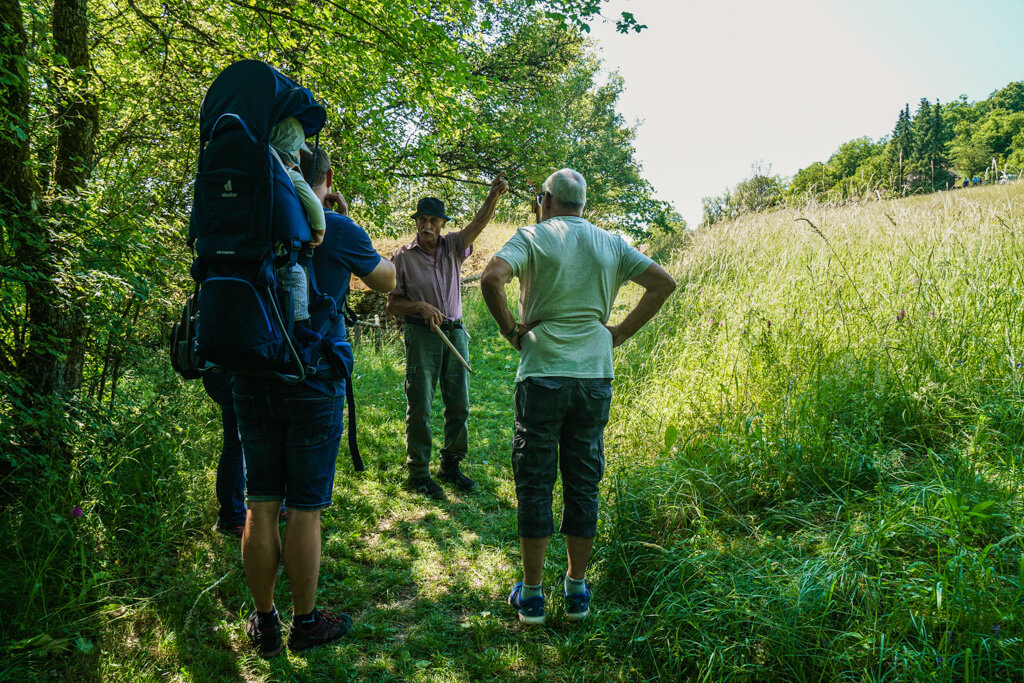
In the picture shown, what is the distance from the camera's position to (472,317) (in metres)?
12.5

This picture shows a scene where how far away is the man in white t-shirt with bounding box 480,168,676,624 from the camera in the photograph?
2787 millimetres

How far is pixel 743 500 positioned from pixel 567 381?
1286 mm

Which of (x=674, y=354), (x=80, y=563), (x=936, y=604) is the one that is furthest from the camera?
(x=674, y=354)

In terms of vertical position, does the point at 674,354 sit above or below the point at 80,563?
above

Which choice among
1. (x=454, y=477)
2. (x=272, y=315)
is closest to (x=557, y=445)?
(x=272, y=315)

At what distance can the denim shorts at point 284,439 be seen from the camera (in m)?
2.35

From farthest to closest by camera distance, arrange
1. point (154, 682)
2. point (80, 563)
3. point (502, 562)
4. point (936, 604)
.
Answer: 1. point (502, 562)
2. point (80, 563)
3. point (154, 682)
4. point (936, 604)

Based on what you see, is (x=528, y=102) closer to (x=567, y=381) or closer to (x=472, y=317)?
(x=472, y=317)

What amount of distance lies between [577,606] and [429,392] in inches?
89.8

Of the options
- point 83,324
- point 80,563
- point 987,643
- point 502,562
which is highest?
point 83,324

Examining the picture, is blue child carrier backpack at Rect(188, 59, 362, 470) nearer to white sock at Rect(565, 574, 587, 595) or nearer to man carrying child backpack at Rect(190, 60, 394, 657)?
man carrying child backpack at Rect(190, 60, 394, 657)

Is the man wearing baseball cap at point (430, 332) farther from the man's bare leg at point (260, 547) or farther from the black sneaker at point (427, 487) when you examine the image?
the man's bare leg at point (260, 547)

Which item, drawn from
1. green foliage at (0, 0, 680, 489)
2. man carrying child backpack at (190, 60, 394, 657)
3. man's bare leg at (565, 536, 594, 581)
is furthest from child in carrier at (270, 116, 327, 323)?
man's bare leg at (565, 536, 594, 581)

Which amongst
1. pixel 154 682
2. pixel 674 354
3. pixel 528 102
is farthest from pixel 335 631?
pixel 528 102
